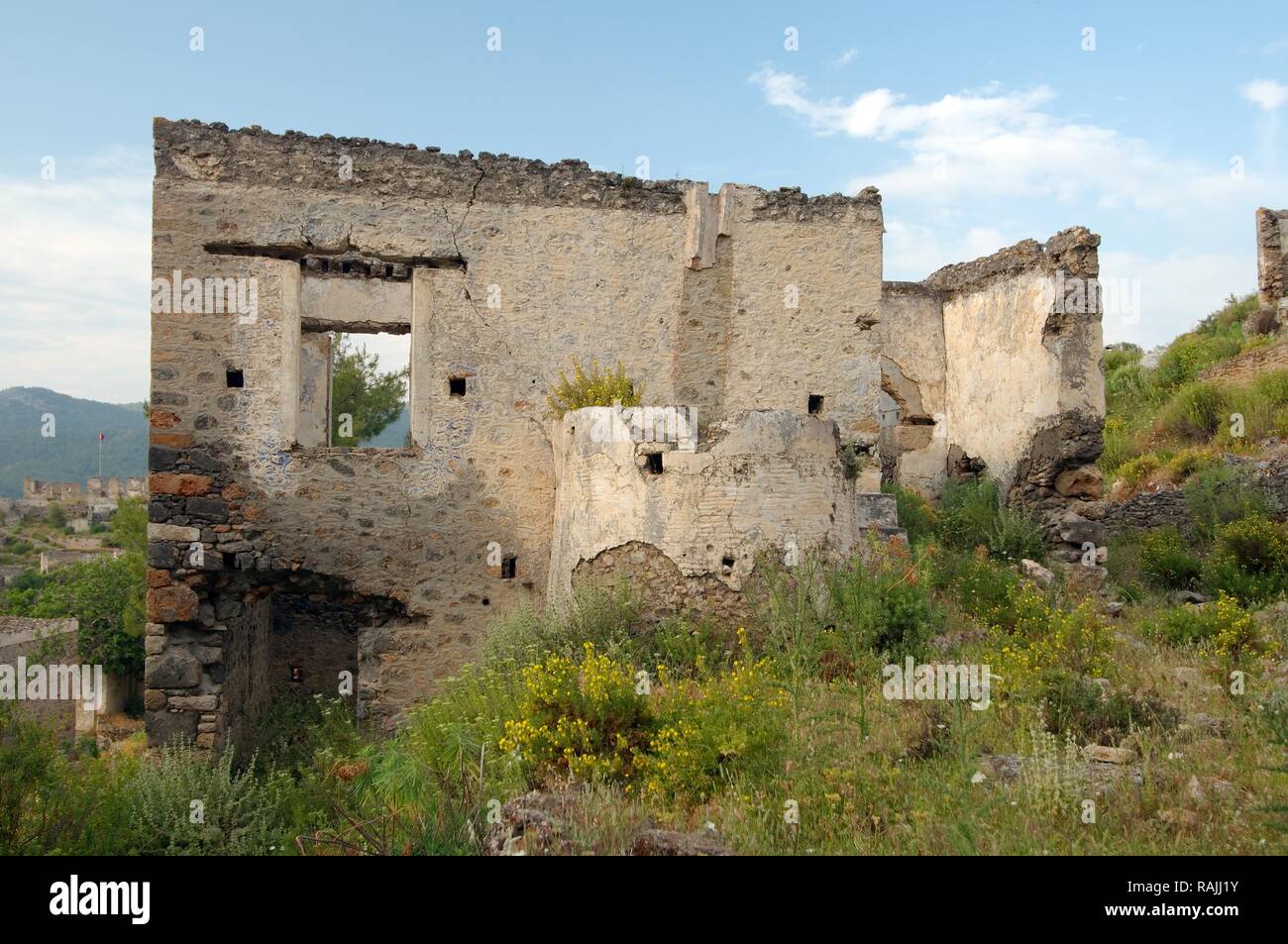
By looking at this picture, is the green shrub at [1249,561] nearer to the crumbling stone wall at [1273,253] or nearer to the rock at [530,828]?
the rock at [530,828]

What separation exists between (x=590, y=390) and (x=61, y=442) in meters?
110

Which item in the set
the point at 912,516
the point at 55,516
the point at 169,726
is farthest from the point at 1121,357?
the point at 55,516

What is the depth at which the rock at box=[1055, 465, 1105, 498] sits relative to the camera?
39.0 ft

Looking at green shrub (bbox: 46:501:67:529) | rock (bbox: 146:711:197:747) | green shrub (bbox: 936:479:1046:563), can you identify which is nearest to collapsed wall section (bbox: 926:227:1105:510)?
green shrub (bbox: 936:479:1046:563)

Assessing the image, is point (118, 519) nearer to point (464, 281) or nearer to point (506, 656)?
point (464, 281)

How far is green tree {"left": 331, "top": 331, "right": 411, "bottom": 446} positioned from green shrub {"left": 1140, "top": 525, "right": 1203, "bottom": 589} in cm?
1530

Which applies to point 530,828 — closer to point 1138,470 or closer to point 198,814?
point 198,814

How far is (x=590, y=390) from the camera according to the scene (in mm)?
8938

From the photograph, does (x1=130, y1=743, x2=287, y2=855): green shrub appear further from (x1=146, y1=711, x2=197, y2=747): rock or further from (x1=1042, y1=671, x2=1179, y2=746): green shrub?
(x1=1042, y1=671, x2=1179, y2=746): green shrub

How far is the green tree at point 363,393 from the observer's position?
834 inches

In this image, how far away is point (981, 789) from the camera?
184 inches

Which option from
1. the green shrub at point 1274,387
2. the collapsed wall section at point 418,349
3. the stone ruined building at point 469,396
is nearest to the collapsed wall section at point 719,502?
the stone ruined building at point 469,396

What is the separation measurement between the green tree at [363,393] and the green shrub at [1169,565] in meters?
15.3

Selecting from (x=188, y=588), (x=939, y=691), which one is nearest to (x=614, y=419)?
(x=939, y=691)
